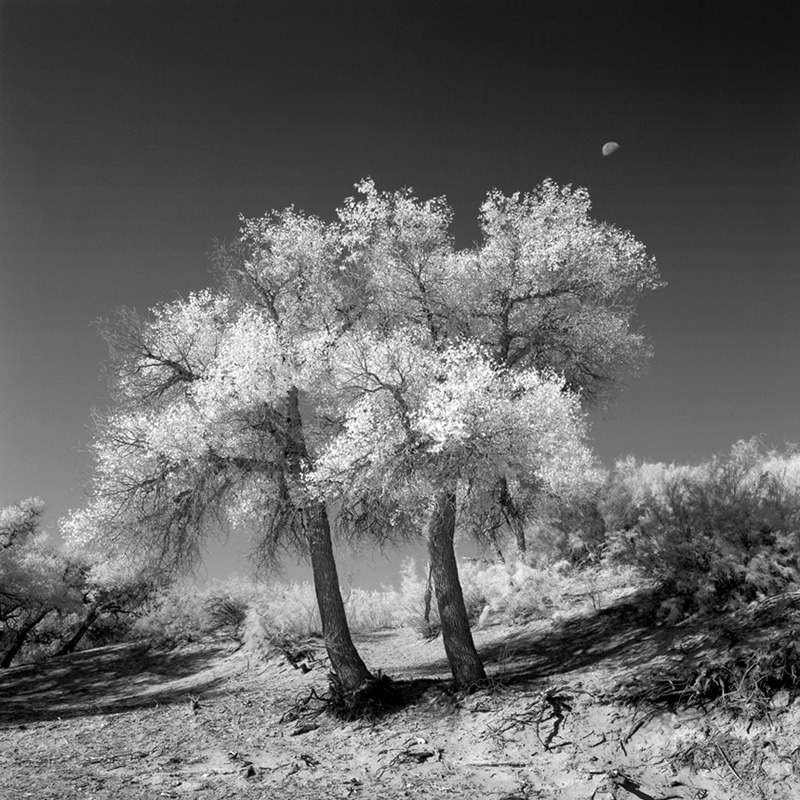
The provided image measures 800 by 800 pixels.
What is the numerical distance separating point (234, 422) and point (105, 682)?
409 inches

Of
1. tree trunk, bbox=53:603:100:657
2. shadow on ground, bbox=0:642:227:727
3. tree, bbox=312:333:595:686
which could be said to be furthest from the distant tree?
tree, bbox=312:333:595:686

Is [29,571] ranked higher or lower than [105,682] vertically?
higher

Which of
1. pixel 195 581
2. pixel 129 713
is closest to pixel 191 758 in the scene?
pixel 195 581

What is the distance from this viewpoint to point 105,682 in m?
17.4

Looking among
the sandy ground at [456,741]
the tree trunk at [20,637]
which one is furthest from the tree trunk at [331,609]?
the tree trunk at [20,637]

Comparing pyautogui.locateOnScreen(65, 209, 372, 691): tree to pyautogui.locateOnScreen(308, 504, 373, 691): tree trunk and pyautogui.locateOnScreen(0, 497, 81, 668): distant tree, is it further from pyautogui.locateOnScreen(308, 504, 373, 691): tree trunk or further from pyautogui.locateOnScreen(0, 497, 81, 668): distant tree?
pyautogui.locateOnScreen(0, 497, 81, 668): distant tree

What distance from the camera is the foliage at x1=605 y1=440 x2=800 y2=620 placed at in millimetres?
10141

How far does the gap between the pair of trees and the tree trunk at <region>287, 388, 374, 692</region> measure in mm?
33

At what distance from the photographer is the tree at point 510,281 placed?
12.0m

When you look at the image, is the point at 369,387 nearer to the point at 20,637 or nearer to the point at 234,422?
the point at 234,422

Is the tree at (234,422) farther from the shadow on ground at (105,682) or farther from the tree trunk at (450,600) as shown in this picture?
the shadow on ground at (105,682)

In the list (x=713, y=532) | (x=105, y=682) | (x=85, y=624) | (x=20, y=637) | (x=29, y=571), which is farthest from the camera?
(x=85, y=624)

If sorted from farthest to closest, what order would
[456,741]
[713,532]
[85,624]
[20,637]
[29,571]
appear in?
[85,624] < [20,637] < [29,571] < [713,532] < [456,741]

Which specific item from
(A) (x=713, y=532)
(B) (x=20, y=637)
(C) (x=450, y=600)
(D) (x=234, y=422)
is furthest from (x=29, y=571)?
(A) (x=713, y=532)
